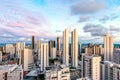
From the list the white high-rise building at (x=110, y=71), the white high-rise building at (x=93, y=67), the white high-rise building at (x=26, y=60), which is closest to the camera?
the white high-rise building at (x=110, y=71)

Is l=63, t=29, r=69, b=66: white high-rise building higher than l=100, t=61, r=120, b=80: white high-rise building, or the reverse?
l=63, t=29, r=69, b=66: white high-rise building

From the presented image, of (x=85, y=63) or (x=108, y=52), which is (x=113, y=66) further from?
(x=108, y=52)

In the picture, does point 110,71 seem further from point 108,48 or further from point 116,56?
point 108,48

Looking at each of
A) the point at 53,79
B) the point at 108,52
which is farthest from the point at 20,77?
the point at 108,52

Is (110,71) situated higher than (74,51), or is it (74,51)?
(74,51)

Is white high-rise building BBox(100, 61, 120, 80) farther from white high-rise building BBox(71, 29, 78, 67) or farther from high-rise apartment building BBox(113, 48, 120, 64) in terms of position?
white high-rise building BBox(71, 29, 78, 67)

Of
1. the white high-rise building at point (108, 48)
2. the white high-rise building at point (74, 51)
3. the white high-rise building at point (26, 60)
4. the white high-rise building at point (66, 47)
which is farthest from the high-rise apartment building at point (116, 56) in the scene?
the white high-rise building at point (26, 60)

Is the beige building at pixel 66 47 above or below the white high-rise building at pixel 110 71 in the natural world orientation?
above

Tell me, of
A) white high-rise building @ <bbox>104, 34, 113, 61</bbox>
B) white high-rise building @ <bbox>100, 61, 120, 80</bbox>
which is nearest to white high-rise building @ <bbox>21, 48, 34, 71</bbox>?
white high-rise building @ <bbox>104, 34, 113, 61</bbox>

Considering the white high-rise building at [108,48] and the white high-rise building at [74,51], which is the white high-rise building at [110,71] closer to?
the white high-rise building at [108,48]

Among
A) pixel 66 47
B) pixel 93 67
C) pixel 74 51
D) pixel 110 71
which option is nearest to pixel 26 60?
pixel 66 47
